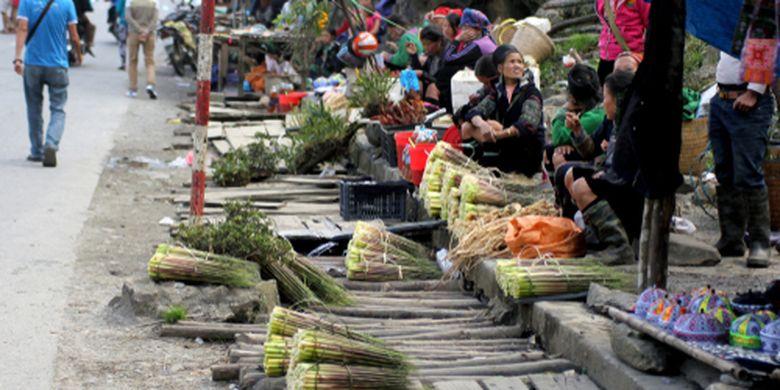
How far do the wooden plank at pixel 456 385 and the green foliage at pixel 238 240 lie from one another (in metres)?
2.46

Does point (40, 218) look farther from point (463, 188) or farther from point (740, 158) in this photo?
point (740, 158)

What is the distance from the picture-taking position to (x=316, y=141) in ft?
46.0

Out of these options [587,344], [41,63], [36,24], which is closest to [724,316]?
[587,344]

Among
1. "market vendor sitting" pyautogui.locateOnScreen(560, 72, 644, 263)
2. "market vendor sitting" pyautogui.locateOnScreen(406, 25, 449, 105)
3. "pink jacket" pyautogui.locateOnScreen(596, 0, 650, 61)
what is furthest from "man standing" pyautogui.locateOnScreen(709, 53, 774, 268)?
"market vendor sitting" pyautogui.locateOnScreen(406, 25, 449, 105)

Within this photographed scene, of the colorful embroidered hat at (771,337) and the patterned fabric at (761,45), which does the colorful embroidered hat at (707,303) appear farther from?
the patterned fabric at (761,45)

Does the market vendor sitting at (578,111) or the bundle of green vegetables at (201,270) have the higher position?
the market vendor sitting at (578,111)

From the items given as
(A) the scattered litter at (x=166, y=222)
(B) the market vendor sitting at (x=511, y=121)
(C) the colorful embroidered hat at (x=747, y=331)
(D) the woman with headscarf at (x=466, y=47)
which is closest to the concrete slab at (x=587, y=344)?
(C) the colorful embroidered hat at (x=747, y=331)

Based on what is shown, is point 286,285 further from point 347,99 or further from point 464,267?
point 347,99

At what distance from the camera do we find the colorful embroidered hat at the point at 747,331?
504 cm

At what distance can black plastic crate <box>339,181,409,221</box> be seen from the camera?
10.9 meters

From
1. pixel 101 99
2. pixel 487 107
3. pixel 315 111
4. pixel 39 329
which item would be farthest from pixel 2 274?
pixel 101 99

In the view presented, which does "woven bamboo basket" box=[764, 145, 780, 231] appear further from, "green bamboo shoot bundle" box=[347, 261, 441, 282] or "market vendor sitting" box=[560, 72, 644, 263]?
"green bamboo shoot bundle" box=[347, 261, 441, 282]

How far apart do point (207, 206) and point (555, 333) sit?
19.4 feet

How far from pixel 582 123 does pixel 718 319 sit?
3789mm
